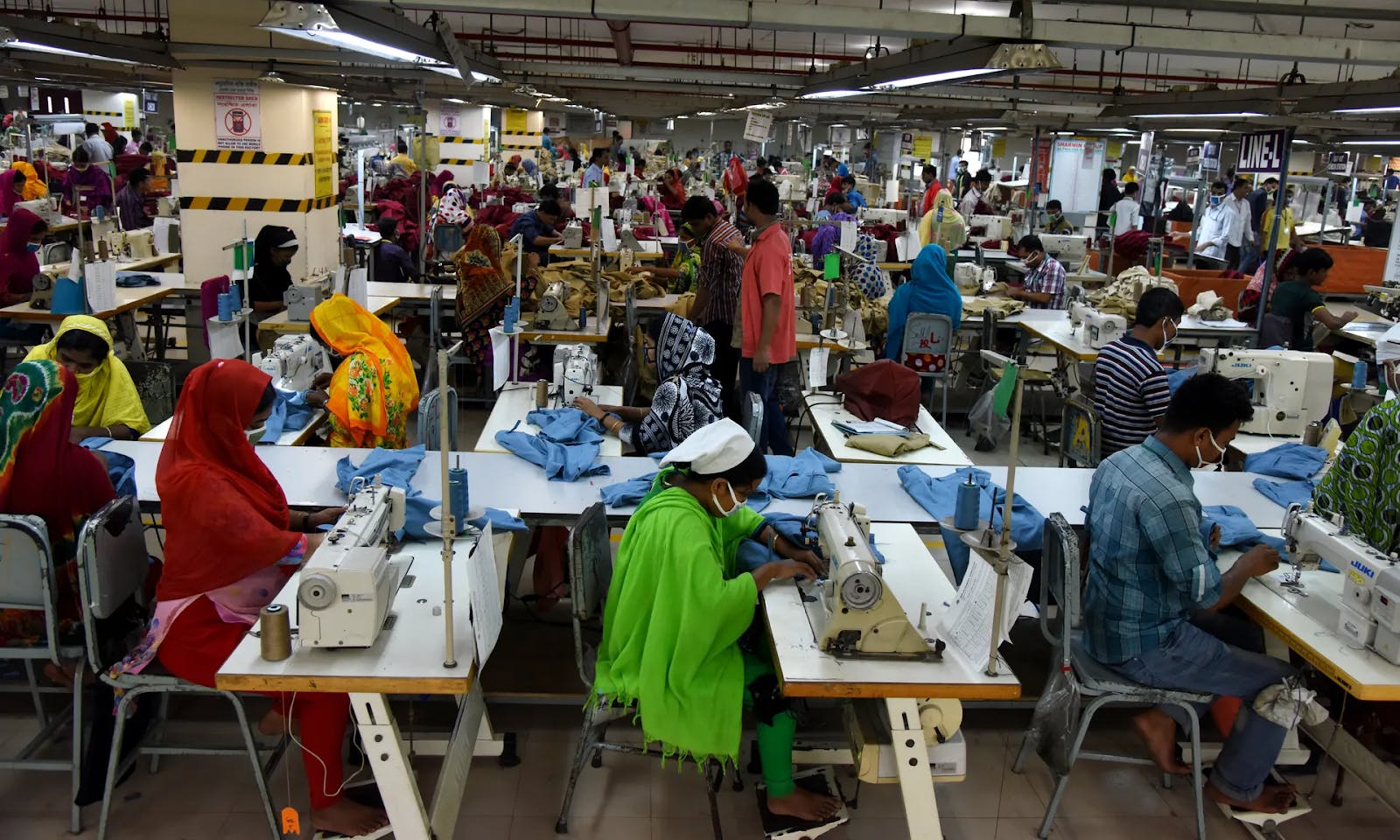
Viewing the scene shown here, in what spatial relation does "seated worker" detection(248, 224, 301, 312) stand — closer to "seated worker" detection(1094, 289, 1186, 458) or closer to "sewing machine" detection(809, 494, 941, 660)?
"seated worker" detection(1094, 289, 1186, 458)

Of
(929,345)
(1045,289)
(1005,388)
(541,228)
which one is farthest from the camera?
(541,228)

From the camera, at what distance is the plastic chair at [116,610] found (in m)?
3.04

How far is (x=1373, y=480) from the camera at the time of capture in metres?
3.60

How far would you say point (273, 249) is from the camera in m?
7.47

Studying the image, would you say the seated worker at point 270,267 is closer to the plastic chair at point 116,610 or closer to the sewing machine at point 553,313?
the sewing machine at point 553,313

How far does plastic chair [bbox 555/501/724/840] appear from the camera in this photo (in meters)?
3.11

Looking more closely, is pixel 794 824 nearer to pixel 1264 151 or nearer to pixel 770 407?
pixel 770 407

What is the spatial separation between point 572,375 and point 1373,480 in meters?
3.15

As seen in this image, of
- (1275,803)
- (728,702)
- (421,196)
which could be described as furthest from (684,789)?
(421,196)

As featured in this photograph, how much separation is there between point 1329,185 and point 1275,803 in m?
17.8

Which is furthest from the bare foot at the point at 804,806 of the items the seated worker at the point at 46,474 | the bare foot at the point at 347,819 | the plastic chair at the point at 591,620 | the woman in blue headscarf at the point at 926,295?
the woman in blue headscarf at the point at 926,295

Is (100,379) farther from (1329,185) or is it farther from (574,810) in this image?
(1329,185)

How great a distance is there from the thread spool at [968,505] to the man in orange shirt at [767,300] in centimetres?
218

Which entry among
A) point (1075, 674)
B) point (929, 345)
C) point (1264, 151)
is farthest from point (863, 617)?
point (1264, 151)
